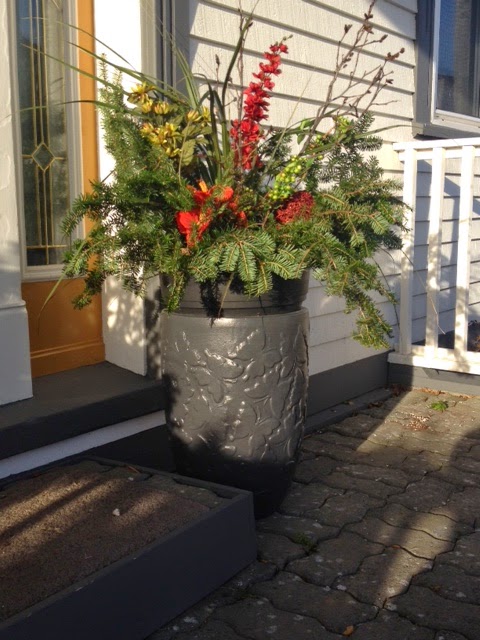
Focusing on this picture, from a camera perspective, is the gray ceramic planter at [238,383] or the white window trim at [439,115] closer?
the gray ceramic planter at [238,383]

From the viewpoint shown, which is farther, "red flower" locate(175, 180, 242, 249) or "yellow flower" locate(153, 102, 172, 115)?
"yellow flower" locate(153, 102, 172, 115)

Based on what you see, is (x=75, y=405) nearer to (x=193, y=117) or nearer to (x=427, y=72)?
(x=193, y=117)

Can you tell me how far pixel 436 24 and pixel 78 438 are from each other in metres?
4.22

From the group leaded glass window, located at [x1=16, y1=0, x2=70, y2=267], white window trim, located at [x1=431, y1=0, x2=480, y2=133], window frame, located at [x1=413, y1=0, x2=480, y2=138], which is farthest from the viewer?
white window trim, located at [x1=431, y1=0, x2=480, y2=133]

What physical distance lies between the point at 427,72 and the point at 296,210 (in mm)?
3184

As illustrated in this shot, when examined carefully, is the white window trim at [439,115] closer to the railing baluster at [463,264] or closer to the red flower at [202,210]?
the railing baluster at [463,264]

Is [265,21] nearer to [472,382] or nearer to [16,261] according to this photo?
[16,261]

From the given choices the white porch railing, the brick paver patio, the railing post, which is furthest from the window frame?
the brick paver patio

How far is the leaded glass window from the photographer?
3.15 meters

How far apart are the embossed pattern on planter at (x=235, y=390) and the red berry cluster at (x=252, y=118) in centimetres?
57

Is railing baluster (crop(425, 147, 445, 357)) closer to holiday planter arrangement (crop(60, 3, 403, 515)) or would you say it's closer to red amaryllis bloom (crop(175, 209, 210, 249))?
holiday planter arrangement (crop(60, 3, 403, 515))

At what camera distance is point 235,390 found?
8.77 ft

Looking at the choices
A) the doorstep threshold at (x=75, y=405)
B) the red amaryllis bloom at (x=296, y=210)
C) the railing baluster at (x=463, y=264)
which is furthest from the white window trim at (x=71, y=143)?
the railing baluster at (x=463, y=264)

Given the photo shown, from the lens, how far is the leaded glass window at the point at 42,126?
3.15 meters
